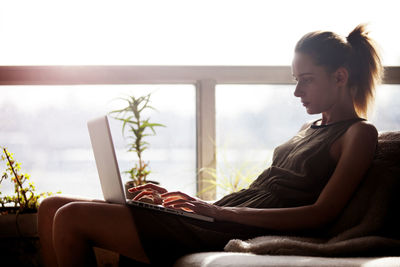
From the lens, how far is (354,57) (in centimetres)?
158

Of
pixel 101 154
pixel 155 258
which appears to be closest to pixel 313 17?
pixel 101 154

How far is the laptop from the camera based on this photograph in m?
1.28

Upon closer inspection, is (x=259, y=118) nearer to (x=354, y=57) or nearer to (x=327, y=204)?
(x=354, y=57)

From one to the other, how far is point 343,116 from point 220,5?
1.26 m

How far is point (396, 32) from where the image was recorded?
266 cm

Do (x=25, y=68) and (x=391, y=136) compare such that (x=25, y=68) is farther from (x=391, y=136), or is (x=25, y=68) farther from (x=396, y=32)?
(x=396, y=32)

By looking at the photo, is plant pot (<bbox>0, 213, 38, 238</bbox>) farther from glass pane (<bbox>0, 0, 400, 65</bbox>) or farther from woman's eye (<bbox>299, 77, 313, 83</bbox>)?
woman's eye (<bbox>299, 77, 313, 83</bbox>)

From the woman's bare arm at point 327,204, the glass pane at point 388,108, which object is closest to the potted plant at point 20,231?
the woman's bare arm at point 327,204

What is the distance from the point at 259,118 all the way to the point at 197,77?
1.61 feet

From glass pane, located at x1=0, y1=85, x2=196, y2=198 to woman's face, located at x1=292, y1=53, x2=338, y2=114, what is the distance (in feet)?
3.74

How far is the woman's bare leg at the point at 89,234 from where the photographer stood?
1235 millimetres

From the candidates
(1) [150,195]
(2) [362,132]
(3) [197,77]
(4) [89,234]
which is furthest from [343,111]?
(3) [197,77]

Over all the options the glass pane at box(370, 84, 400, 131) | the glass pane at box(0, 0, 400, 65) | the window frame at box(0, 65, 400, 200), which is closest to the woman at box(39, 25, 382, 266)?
the window frame at box(0, 65, 400, 200)

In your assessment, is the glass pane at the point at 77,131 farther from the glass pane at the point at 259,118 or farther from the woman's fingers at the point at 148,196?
the woman's fingers at the point at 148,196
